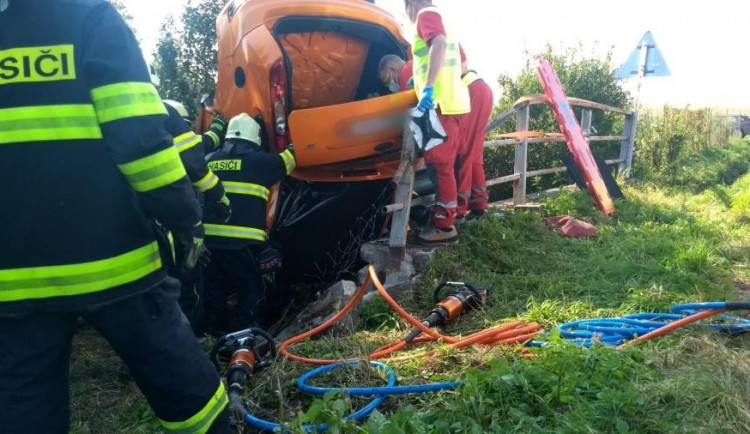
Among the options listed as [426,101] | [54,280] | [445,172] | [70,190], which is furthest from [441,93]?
[54,280]

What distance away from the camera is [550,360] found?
7.98ft

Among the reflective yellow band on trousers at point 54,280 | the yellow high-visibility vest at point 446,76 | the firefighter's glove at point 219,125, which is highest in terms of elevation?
the yellow high-visibility vest at point 446,76

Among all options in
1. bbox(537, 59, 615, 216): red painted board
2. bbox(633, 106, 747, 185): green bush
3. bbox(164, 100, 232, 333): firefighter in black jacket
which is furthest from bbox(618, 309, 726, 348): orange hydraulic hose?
bbox(633, 106, 747, 185): green bush

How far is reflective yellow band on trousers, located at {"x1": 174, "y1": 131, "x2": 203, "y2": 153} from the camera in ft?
9.94

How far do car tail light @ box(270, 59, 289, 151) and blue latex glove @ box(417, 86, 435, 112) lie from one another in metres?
0.98

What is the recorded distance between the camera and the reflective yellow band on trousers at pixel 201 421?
2.03 meters

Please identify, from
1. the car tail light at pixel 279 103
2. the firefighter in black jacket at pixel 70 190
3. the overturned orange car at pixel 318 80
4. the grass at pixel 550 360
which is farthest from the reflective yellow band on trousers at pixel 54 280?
the car tail light at pixel 279 103

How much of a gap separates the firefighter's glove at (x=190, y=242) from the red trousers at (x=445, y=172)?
256 cm

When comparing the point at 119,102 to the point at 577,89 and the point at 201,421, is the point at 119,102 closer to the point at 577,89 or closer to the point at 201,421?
the point at 201,421

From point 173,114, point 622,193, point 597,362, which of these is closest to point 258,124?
point 173,114

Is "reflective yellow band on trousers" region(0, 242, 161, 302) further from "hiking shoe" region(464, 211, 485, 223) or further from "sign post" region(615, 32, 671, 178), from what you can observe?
"sign post" region(615, 32, 671, 178)

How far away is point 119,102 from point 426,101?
106 inches

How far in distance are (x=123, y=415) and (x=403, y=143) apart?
267cm

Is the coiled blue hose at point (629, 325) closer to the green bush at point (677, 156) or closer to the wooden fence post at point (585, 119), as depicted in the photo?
the wooden fence post at point (585, 119)
